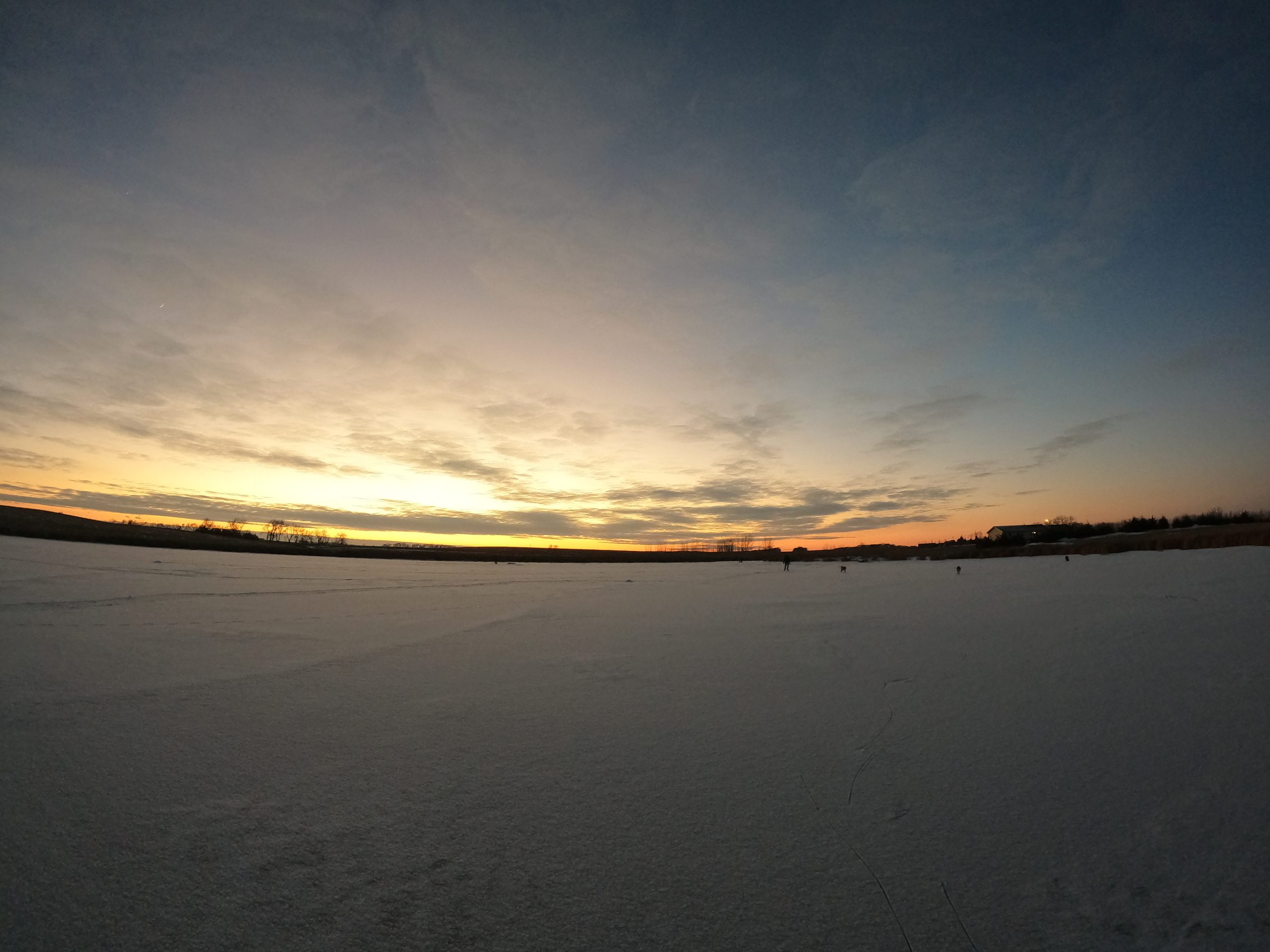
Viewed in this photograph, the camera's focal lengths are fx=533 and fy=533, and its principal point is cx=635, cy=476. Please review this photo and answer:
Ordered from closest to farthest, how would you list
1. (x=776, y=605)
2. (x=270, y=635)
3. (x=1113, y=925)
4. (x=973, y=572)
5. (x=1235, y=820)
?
(x=1113, y=925), (x=1235, y=820), (x=270, y=635), (x=776, y=605), (x=973, y=572)

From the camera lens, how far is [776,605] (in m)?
8.20

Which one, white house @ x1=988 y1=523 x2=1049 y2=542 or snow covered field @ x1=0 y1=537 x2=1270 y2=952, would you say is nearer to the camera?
snow covered field @ x1=0 y1=537 x2=1270 y2=952

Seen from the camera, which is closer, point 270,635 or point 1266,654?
point 1266,654

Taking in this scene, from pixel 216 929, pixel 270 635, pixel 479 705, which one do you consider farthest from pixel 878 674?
pixel 270 635

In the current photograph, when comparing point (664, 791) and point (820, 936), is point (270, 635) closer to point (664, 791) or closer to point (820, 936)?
point (664, 791)

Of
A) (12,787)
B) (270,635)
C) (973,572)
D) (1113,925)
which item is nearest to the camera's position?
(1113,925)

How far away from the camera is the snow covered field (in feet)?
4.61

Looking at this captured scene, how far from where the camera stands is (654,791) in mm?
2152

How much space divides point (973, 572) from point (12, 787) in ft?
51.3

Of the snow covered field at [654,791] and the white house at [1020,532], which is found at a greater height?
the white house at [1020,532]

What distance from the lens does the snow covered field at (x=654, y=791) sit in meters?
1.41

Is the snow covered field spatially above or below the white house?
below

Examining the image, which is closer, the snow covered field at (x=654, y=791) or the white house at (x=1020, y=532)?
the snow covered field at (x=654, y=791)

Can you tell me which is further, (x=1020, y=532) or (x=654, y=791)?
(x=1020, y=532)
